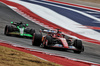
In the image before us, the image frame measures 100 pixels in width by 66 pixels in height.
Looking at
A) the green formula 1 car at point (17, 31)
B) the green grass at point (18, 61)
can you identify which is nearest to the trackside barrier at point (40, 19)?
the green formula 1 car at point (17, 31)

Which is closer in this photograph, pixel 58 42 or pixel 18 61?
pixel 18 61

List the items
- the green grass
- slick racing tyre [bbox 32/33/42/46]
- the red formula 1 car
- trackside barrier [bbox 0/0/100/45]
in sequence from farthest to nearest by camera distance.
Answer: trackside barrier [bbox 0/0/100/45]
slick racing tyre [bbox 32/33/42/46]
the red formula 1 car
the green grass

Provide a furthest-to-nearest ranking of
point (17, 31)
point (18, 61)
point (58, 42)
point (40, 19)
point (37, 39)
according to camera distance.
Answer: point (40, 19) < point (17, 31) < point (37, 39) < point (58, 42) < point (18, 61)

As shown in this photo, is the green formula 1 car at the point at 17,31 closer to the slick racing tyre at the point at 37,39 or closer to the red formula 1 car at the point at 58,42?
the slick racing tyre at the point at 37,39

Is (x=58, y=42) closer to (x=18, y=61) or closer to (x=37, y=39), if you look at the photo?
(x=37, y=39)

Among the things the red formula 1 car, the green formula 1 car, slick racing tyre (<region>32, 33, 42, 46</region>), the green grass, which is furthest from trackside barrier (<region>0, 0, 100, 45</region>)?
the green grass

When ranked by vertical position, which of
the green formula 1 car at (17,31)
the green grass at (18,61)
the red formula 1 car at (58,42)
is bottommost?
the green grass at (18,61)

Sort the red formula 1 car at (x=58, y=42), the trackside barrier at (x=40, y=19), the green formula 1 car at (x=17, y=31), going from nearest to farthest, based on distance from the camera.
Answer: the red formula 1 car at (x=58, y=42), the green formula 1 car at (x=17, y=31), the trackside barrier at (x=40, y=19)

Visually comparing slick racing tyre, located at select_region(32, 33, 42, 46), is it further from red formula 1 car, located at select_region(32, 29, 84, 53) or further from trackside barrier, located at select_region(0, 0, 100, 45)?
trackside barrier, located at select_region(0, 0, 100, 45)

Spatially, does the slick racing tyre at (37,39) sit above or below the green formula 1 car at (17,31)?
below

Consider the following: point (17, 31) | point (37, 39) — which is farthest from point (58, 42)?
point (17, 31)

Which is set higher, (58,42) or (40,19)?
(40,19)

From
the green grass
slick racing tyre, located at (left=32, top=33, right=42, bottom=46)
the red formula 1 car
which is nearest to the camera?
the green grass

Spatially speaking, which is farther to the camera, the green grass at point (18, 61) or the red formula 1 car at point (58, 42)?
the red formula 1 car at point (58, 42)
